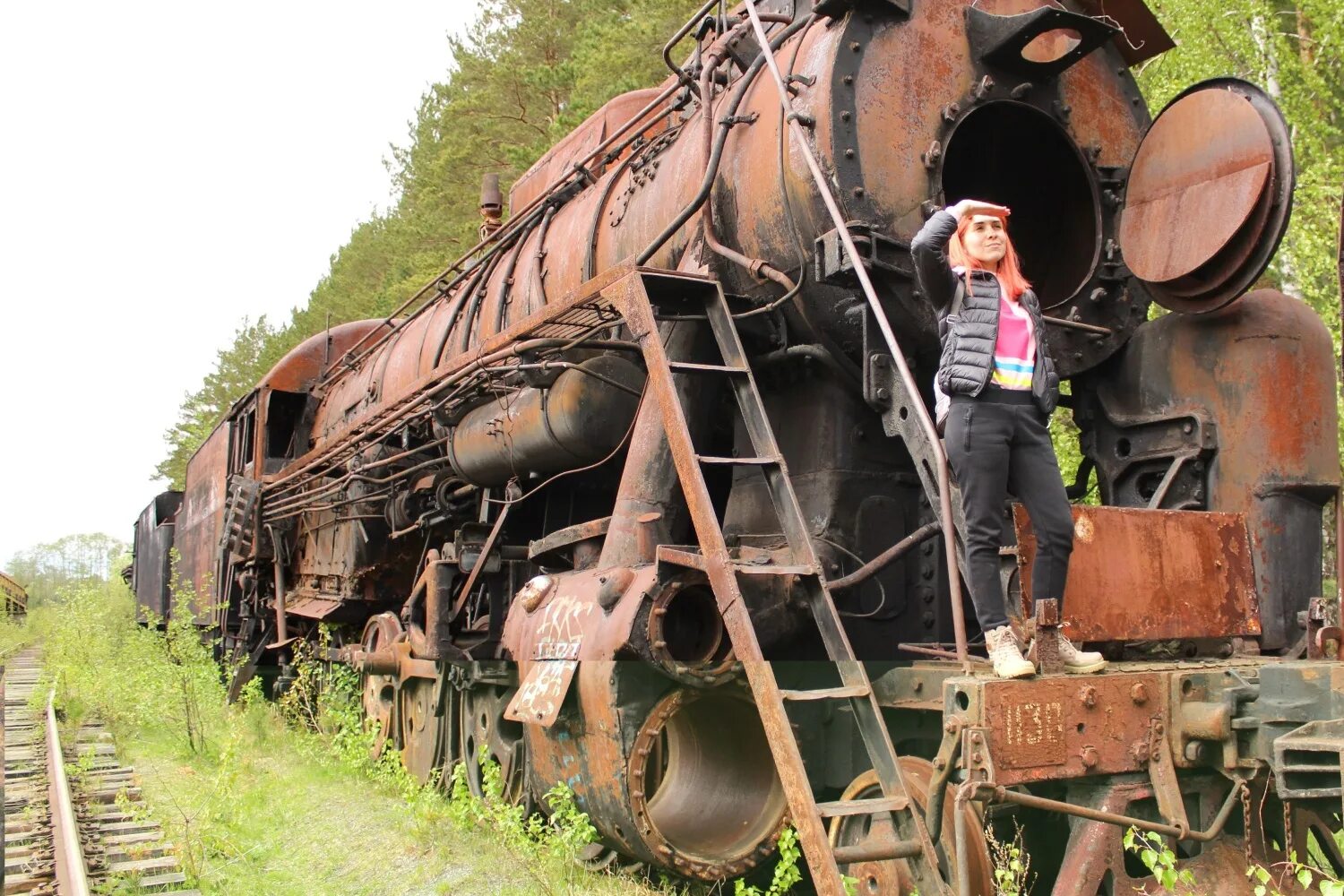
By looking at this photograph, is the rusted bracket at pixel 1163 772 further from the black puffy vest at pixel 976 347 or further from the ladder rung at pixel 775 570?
the ladder rung at pixel 775 570

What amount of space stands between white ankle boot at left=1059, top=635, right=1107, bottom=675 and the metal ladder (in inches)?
22.2

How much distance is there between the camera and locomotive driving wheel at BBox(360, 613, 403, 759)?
25.4 ft

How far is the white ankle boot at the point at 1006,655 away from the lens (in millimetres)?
3123

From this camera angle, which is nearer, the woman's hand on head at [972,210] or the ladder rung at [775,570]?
the woman's hand on head at [972,210]

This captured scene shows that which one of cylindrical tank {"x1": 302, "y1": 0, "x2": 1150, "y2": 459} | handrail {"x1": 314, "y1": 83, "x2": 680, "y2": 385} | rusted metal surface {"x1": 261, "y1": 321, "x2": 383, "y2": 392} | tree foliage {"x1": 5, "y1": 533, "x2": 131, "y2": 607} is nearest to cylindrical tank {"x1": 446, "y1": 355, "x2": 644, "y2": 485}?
cylindrical tank {"x1": 302, "y1": 0, "x2": 1150, "y2": 459}

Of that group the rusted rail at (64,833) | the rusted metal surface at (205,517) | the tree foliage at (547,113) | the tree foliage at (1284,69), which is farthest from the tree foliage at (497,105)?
the rusted rail at (64,833)

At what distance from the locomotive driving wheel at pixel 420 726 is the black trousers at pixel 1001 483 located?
4.16 metres

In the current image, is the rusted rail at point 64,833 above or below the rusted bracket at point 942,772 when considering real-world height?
below

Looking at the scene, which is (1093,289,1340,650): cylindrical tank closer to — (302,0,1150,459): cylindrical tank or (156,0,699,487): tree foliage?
(302,0,1150,459): cylindrical tank

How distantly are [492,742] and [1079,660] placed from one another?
11.9 ft

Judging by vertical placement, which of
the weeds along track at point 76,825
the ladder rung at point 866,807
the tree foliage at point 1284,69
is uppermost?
the tree foliage at point 1284,69

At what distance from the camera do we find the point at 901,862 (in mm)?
3561

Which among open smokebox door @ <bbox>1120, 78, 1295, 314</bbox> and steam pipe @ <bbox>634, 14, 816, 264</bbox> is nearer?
open smokebox door @ <bbox>1120, 78, 1295, 314</bbox>

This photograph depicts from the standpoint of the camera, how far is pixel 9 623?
29.0 metres
